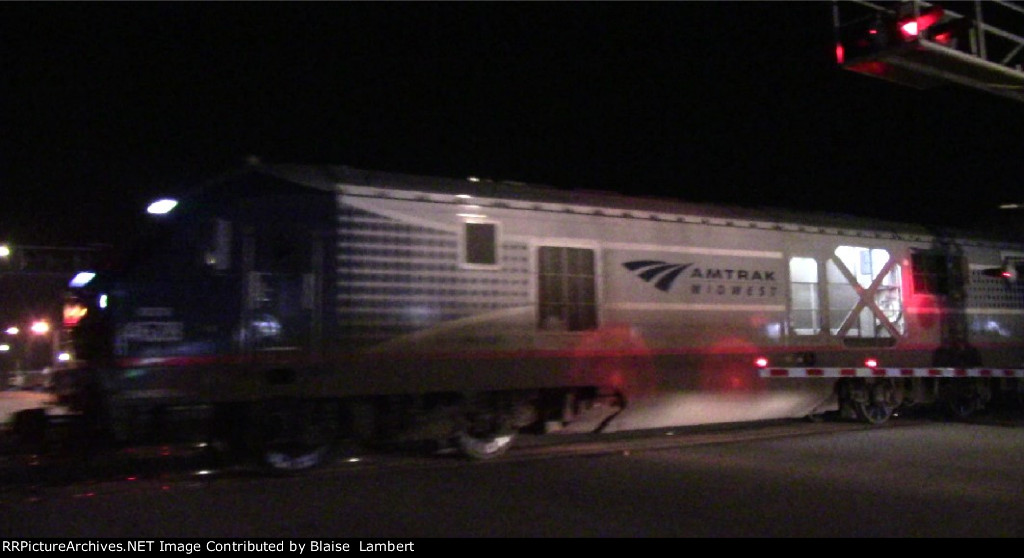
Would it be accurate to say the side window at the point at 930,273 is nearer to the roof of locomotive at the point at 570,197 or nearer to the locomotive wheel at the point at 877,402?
the roof of locomotive at the point at 570,197

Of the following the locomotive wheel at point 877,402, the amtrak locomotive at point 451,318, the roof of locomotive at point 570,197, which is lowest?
the locomotive wheel at point 877,402

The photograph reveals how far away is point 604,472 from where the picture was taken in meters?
9.73

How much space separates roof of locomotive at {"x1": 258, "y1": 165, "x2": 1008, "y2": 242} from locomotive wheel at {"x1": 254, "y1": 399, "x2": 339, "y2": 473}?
8.00 ft

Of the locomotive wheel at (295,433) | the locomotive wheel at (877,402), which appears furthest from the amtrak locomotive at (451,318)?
the locomotive wheel at (877,402)

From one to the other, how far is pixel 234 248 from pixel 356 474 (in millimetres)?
2808

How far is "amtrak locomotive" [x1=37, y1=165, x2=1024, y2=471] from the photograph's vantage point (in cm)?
936

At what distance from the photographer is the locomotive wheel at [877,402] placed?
47.2ft

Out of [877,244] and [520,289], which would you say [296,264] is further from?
[877,244]

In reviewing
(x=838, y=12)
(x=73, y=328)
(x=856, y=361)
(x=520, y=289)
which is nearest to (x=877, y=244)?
(x=856, y=361)

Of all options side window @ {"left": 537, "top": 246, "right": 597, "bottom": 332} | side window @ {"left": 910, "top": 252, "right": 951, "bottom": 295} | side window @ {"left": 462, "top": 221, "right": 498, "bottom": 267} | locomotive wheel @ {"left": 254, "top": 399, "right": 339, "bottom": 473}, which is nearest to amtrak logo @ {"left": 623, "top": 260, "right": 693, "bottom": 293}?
side window @ {"left": 537, "top": 246, "right": 597, "bottom": 332}

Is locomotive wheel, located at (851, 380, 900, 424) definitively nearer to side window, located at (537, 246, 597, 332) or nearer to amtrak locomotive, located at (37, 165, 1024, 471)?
amtrak locomotive, located at (37, 165, 1024, 471)

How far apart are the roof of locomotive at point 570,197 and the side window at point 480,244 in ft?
1.25

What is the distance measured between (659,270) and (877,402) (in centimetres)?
518

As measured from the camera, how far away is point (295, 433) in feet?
31.8
